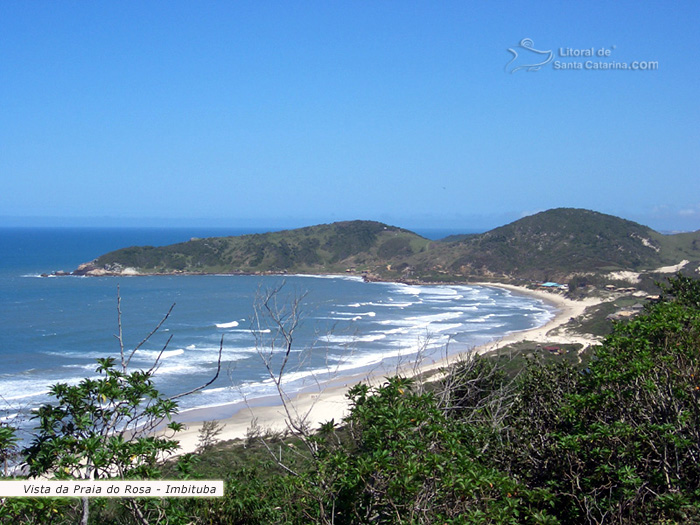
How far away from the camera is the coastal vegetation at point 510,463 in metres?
3.92

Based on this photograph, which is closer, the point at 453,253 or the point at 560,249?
the point at 560,249

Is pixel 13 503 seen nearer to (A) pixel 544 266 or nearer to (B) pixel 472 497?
(B) pixel 472 497

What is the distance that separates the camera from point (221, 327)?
123 feet

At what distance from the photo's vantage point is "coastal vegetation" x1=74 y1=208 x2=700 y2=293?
7219 cm

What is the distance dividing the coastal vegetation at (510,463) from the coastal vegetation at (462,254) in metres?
60.4

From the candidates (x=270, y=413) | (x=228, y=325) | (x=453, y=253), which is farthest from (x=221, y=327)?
(x=453, y=253)

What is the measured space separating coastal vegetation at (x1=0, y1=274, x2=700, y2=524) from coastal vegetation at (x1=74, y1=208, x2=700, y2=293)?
60437 millimetres

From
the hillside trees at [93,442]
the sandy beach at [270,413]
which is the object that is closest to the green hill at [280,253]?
the sandy beach at [270,413]

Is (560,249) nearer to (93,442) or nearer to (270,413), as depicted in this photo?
(270,413)

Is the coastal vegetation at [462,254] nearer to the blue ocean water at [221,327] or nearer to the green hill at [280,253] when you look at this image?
the green hill at [280,253]

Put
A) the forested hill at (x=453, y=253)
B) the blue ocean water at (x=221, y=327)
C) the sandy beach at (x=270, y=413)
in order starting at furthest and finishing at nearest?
the forested hill at (x=453, y=253), the blue ocean water at (x=221, y=327), the sandy beach at (x=270, y=413)

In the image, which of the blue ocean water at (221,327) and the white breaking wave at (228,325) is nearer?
the blue ocean water at (221,327)

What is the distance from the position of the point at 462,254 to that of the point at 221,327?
50.8 meters

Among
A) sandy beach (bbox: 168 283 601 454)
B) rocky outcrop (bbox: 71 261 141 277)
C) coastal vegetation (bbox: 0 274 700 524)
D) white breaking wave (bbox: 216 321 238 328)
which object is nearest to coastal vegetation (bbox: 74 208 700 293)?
rocky outcrop (bbox: 71 261 141 277)
